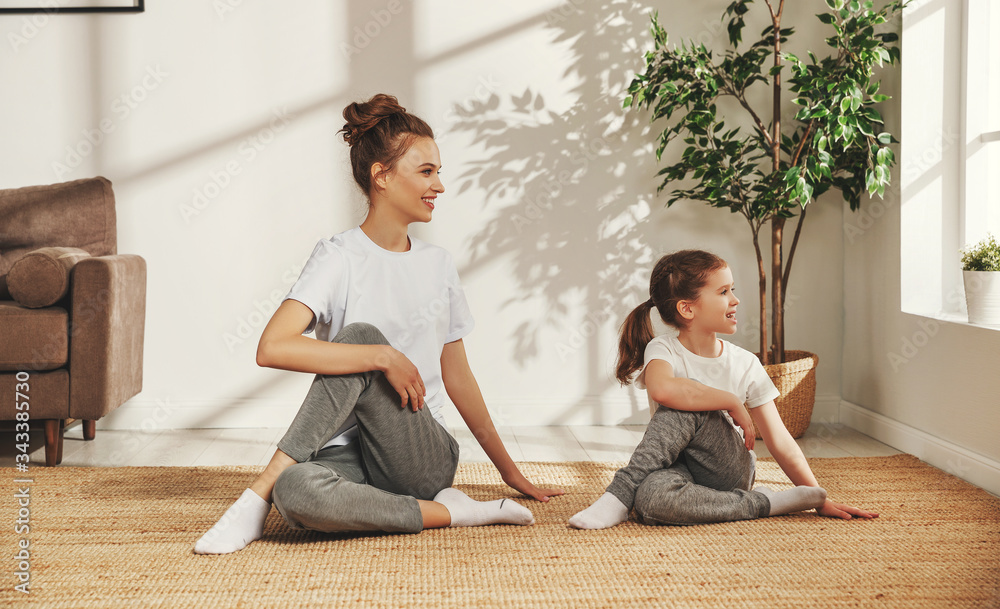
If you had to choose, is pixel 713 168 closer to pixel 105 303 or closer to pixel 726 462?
pixel 726 462

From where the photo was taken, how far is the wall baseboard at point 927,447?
1912mm

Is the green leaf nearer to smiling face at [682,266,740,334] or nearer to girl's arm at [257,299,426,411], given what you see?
smiling face at [682,266,740,334]

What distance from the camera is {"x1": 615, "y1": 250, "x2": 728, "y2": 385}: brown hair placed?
1646 mm

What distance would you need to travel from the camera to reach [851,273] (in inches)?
108

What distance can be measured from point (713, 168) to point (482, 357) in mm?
980

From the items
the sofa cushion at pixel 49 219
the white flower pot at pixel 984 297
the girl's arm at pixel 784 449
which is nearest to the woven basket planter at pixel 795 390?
the white flower pot at pixel 984 297

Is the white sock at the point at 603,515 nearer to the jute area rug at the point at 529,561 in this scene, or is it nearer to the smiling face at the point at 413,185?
the jute area rug at the point at 529,561

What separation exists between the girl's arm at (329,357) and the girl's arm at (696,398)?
18.7 inches

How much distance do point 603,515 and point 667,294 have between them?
47 centimetres

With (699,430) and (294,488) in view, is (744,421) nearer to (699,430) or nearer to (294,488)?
(699,430)

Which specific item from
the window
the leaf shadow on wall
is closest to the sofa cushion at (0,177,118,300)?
the leaf shadow on wall

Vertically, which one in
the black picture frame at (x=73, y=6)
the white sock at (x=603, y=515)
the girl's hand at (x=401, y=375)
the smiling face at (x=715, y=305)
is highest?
the black picture frame at (x=73, y=6)

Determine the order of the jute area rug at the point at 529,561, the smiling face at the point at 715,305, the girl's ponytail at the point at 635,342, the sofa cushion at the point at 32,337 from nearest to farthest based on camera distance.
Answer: the jute area rug at the point at 529,561 < the smiling face at the point at 715,305 < the girl's ponytail at the point at 635,342 < the sofa cushion at the point at 32,337

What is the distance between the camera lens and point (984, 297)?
2035 millimetres
